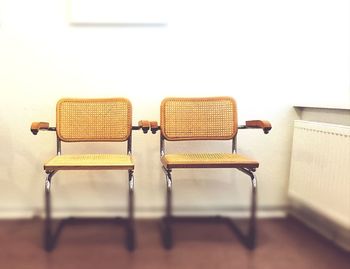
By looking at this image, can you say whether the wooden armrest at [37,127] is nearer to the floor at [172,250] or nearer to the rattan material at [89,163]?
the rattan material at [89,163]

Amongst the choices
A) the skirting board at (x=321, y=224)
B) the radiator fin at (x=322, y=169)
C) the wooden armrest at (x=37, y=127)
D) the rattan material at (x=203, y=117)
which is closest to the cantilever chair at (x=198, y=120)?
the rattan material at (x=203, y=117)

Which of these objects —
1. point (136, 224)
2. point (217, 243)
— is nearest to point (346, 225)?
point (217, 243)

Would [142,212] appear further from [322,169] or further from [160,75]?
[322,169]

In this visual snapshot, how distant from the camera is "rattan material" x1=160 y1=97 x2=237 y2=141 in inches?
90.4

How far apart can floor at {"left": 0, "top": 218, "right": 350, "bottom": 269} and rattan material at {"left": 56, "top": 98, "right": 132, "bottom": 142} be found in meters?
0.57

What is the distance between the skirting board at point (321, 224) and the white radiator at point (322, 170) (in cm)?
5

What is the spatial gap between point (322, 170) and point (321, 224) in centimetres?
39

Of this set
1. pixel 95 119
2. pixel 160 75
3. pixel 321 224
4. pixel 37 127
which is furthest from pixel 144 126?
pixel 321 224

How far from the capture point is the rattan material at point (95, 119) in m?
2.26

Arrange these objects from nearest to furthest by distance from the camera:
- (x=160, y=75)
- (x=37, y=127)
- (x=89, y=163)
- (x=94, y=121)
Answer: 1. (x=89, y=163)
2. (x=37, y=127)
3. (x=94, y=121)
4. (x=160, y=75)

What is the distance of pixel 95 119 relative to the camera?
2281 mm

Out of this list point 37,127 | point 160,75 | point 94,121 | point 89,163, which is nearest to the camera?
point 89,163

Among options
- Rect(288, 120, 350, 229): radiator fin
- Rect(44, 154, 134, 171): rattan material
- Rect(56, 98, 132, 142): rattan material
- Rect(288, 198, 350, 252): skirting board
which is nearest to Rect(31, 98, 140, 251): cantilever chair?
Rect(56, 98, 132, 142): rattan material

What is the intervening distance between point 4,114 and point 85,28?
742 millimetres
